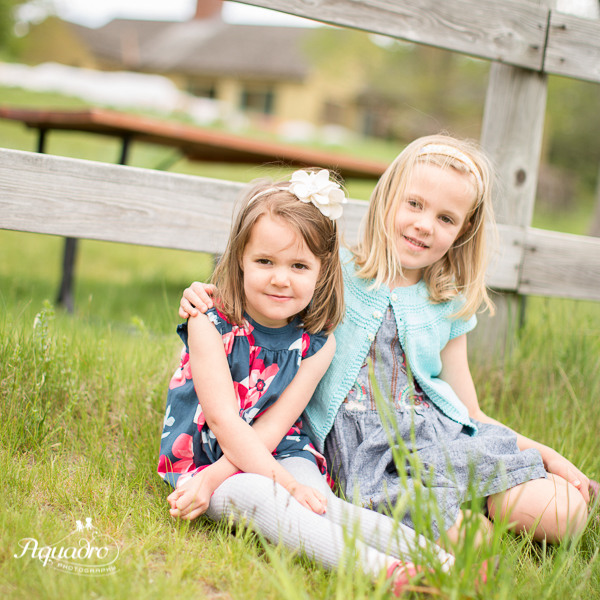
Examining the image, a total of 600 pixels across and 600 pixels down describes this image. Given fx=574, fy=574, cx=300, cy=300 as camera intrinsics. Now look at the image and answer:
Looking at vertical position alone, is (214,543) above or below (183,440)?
below

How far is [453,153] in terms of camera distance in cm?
209

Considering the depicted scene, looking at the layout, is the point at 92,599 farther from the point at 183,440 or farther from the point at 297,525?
the point at 183,440

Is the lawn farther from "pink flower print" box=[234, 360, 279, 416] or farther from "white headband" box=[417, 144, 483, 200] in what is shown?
"white headband" box=[417, 144, 483, 200]

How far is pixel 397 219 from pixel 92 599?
4.89 feet

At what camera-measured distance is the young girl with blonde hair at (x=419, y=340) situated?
6.25 feet

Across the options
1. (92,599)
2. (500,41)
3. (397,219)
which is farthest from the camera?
(500,41)

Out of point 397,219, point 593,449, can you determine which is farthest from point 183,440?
point 593,449

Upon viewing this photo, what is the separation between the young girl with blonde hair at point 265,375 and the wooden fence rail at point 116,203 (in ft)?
1.56

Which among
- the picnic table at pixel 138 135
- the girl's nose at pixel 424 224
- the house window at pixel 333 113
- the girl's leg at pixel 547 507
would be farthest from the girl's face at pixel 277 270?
the house window at pixel 333 113

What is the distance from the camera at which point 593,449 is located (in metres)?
2.23

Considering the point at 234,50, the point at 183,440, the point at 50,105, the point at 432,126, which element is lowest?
the point at 183,440

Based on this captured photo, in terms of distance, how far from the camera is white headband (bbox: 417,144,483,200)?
6.82ft

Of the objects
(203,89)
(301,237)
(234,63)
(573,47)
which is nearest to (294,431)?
(301,237)

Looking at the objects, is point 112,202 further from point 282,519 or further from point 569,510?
point 569,510
